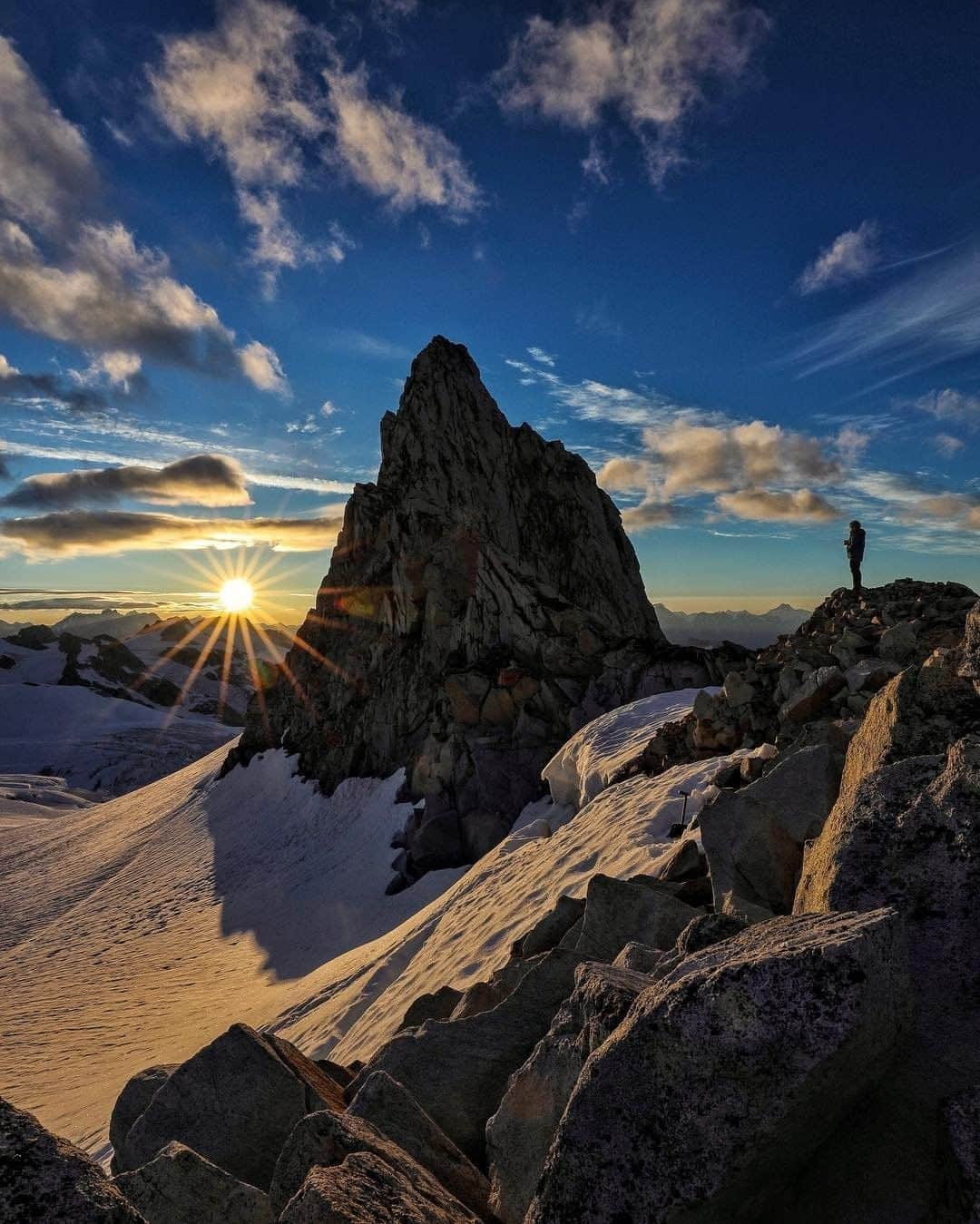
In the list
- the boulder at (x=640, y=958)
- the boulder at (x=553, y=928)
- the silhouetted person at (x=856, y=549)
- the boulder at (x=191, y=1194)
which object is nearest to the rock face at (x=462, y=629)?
the silhouetted person at (x=856, y=549)

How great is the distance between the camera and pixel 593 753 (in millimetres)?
18828

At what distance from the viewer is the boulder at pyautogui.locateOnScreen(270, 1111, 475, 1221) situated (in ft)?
11.5

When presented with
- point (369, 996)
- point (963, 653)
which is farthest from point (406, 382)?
point (963, 653)

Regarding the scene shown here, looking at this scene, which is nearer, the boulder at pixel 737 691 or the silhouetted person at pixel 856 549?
the boulder at pixel 737 691

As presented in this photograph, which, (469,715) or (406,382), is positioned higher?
(406,382)

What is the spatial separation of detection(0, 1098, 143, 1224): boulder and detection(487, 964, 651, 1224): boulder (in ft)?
7.40

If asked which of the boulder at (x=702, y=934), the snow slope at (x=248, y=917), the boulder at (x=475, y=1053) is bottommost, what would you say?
the snow slope at (x=248, y=917)

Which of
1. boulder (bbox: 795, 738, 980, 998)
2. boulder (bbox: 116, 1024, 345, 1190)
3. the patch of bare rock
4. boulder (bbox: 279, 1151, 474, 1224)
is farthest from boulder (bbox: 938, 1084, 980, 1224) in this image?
boulder (bbox: 116, 1024, 345, 1190)

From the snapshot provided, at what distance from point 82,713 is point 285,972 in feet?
417

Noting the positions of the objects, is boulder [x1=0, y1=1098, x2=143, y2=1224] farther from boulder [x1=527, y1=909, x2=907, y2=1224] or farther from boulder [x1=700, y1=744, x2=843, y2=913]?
boulder [x1=700, y1=744, x2=843, y2=913]

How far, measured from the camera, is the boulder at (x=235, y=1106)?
5094mm

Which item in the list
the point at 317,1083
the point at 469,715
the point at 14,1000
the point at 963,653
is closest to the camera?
the point at 963,653

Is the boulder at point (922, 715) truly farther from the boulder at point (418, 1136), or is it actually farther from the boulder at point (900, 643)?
the boulder at point (900, 643)

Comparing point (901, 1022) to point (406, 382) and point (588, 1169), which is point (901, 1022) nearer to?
point (588, 1169)
